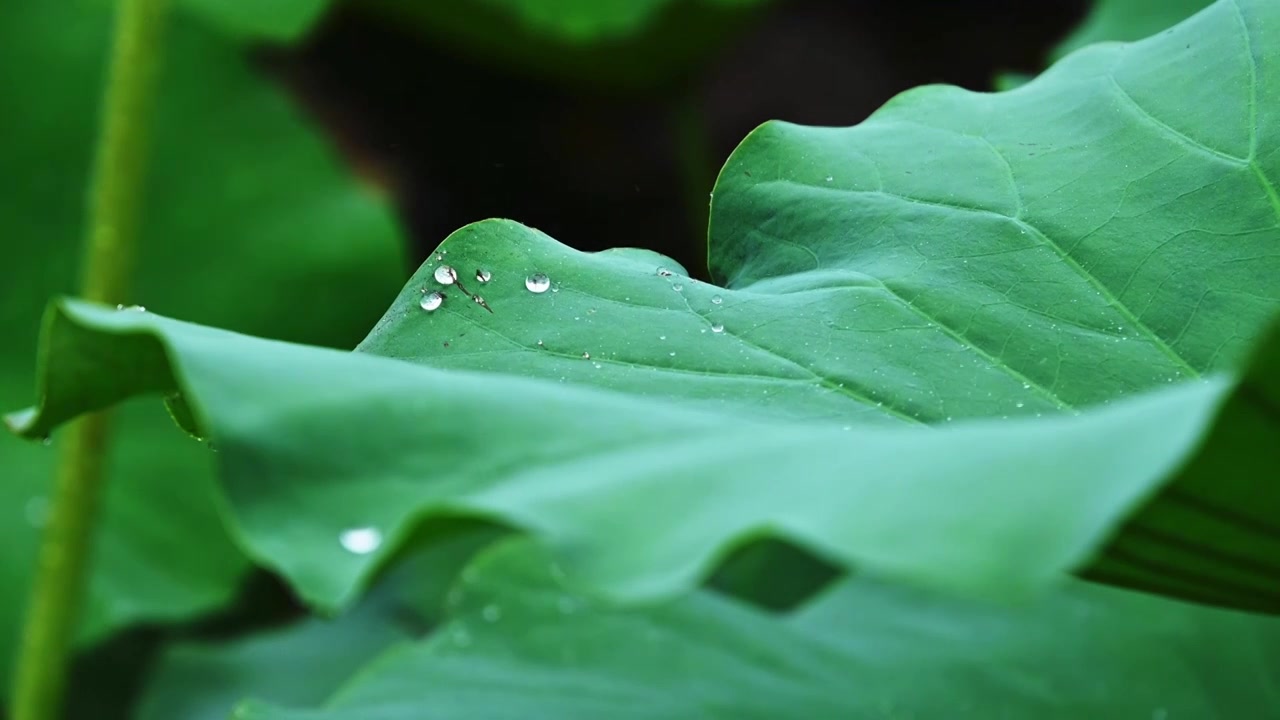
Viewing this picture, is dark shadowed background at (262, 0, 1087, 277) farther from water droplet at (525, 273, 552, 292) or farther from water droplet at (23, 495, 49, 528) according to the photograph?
Result: water droplet at (525, 273, 552, 292)

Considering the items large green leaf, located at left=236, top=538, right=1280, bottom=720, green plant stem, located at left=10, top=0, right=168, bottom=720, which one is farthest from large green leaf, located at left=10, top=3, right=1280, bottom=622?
green plant stem, located at left=10, top=0, right=168, bottom=720

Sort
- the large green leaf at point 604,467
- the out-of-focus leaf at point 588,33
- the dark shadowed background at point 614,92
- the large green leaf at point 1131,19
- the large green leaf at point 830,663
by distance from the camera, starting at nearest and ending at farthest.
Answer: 1. the large green leaf at point 604,467
2. the large green leaf at point 830,663
3. the large green leaf at point 1131,19
4. the out-of-focus leaf at point 588,33
5. the dark shadowed background at point 614,92

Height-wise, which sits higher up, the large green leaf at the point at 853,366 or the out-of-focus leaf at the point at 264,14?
the large green leaf at the point at 853,366

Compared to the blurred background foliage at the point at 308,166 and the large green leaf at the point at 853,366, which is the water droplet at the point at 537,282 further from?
the blurred background foliage at the point at 308,166

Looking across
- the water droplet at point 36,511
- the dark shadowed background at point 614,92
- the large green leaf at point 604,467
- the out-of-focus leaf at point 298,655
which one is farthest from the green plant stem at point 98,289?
the dark shadowed background at point 614,92

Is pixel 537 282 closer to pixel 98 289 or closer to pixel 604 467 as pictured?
pixel 604 467

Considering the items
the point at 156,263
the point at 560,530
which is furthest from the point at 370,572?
the point at 156,263

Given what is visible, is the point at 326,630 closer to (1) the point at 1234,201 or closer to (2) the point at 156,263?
(2) the point at 156,263

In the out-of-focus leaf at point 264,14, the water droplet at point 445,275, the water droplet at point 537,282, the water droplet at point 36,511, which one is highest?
the water droplet at point 445,275
